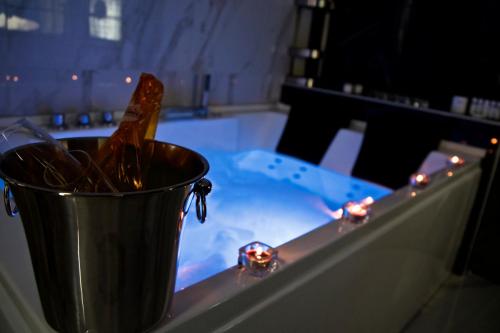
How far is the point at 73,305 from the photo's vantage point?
575mm

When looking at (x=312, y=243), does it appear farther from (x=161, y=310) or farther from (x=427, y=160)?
(x=427, y=160)

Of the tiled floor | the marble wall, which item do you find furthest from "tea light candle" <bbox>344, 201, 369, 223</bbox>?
the marble wall

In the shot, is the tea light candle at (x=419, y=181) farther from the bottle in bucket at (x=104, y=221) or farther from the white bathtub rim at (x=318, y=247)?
the bottle in bucket at (x=104, y=221)

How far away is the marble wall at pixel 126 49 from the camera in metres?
1.82

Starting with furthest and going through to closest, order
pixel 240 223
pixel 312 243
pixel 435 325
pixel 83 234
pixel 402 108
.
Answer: pixel 402 108
pixel 435 325
pixel 240 223
pixel 312 243
pixel 83 234

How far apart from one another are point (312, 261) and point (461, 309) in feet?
4.20

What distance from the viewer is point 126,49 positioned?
2.15 meters

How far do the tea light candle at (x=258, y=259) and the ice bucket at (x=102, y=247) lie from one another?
0.27m

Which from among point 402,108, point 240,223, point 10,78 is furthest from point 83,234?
point 402,108

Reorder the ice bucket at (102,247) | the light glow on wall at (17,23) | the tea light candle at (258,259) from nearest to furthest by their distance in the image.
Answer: the ice bucket at (102,247) < the tea light candle at (258,259) < the light glow on wall at (17,23)

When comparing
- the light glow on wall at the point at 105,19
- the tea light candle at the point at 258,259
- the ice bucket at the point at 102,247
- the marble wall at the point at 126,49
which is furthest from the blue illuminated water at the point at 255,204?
the light glow on wall at the point at 105,19

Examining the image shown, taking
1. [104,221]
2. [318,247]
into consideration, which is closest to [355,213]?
[318,247]

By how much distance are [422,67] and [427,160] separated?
615 mm

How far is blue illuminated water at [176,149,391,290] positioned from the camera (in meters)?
1.17
